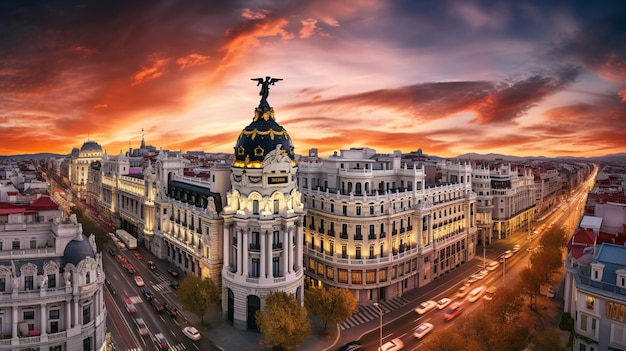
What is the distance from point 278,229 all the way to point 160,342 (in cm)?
2556

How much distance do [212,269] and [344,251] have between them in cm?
2660

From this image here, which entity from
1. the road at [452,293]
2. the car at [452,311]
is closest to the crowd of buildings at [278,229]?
the road at [452,293]

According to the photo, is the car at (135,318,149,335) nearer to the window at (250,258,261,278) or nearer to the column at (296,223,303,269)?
the window at (250,258,261,278)

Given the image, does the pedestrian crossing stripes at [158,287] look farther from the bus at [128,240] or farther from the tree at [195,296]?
the bus at [128,240]

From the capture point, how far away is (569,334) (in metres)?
57.4

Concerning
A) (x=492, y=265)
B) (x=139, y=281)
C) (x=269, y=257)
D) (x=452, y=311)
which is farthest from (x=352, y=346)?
(x=492, y=265)

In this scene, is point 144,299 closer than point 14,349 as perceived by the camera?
No

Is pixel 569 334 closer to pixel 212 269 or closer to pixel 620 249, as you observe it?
pixel 620 249

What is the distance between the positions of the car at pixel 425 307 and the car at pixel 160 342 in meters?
44.2

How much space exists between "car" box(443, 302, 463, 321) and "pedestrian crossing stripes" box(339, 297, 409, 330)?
353 inches

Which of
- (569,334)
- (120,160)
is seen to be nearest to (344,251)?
(569,334)

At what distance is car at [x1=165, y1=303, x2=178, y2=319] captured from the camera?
2756 inches

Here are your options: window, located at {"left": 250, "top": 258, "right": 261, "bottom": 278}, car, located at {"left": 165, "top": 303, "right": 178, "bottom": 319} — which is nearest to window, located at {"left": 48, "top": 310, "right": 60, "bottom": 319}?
car, located at {"left": 165, "top": 303, "right": 178, "bottom": 319}

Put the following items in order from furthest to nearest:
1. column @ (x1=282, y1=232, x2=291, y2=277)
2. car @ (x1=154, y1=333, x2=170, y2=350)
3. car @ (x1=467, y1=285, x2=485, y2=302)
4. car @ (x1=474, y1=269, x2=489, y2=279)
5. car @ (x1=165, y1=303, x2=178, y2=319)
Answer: car @ (x1=474, y1=269, x2=489, y2=279)
car @ (x1=467, y1=285, x2=485, y2=302)
car @ (x1=165, y1=303, x2=178, y2=319)
column @ (x1=282, y1=232, x2=291, y2=277)
car @ (x1=154, y1=333, x2=170, y2=350)
